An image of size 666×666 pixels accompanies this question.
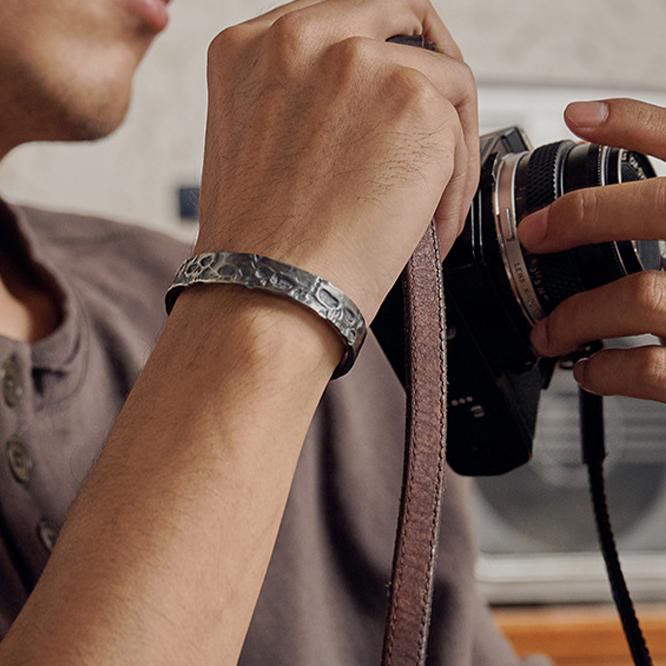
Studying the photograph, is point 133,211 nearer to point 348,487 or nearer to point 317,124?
point 348,487

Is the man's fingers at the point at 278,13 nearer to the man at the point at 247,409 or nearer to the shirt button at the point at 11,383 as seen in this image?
the man at the point at 247,409

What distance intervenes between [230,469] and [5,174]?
1003 millimetres

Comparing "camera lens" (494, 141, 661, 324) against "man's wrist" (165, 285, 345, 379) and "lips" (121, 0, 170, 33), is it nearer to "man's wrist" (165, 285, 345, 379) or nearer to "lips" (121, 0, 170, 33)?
"man's wrist" (165, 285, 345, 379)

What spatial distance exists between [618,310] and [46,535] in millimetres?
314

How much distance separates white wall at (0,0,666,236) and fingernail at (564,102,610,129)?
2.63ft

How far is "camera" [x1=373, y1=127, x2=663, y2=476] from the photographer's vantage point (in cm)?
49

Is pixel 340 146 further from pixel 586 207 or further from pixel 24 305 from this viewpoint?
pixel 24 305

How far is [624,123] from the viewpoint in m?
0.51

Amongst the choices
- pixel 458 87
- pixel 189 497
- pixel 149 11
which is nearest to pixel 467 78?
pixel 458 87

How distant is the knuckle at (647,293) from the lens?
48cm

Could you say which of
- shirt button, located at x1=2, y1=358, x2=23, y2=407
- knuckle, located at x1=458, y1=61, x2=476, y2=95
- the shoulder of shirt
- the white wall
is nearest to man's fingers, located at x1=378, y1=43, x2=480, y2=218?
knuckle, located at x1=458, y1=61, x2=476, y2=95

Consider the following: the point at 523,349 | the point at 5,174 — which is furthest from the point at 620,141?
the point at 5,174

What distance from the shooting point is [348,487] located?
66cm

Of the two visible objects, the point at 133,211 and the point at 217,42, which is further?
the point at 133,211
